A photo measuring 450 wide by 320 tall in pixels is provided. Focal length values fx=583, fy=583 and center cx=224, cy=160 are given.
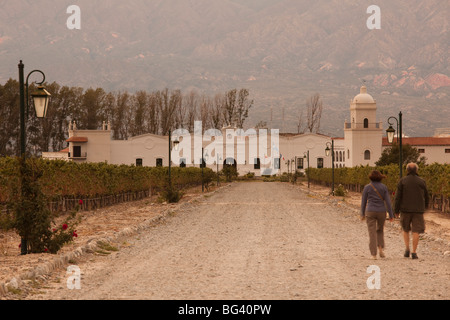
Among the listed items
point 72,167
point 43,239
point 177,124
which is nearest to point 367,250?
point 43,239

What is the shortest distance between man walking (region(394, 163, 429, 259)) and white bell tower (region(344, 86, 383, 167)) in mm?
69320

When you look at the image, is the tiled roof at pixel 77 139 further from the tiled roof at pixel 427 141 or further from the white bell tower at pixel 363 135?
the tiled roof at pixel 427 141

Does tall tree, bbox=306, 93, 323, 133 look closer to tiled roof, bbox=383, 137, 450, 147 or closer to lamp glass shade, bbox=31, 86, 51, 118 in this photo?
tiled roof, bbox=383, 137, 450, 147

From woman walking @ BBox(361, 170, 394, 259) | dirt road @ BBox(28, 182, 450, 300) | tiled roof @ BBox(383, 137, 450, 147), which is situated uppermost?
tiled roof @ BBox(383, 137, 450, 147)

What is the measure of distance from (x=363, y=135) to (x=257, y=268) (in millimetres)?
72521

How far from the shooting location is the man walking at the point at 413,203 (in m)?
10.5

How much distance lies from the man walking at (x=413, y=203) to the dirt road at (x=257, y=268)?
1.86 feet

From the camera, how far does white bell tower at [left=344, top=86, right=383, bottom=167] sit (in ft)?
259

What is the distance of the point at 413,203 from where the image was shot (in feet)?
34.5

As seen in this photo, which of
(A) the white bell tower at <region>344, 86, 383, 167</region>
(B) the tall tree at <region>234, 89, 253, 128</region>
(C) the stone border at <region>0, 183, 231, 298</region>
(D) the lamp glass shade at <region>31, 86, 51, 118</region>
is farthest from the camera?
(B) the tall tree at <region>234, 89, 253, 128</region>

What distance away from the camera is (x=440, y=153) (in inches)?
3214

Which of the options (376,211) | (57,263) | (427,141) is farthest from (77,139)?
(376,211)

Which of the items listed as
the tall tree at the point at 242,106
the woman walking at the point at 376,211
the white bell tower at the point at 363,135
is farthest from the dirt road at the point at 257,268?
the tall tree at the point at 242,106

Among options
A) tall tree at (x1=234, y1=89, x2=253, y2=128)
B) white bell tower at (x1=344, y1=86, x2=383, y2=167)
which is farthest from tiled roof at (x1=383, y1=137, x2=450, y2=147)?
tall tree at (x1=234, y1=89, x2=253, y2=128)
